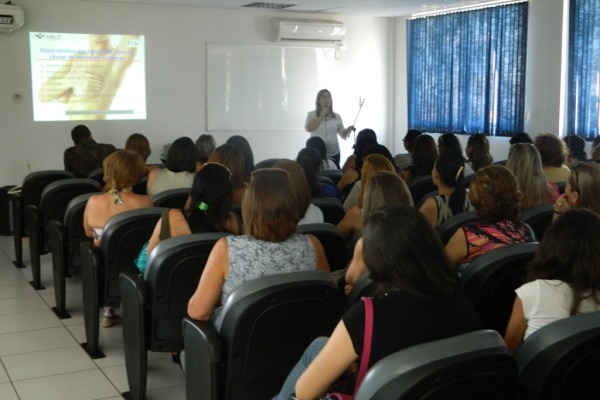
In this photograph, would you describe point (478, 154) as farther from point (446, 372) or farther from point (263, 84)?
point (263, 84)

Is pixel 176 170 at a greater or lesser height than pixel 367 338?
greater

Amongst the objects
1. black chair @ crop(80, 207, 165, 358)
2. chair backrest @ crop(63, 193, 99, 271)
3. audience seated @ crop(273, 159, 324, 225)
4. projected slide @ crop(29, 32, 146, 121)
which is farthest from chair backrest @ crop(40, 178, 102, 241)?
projected slide @ crop(29, 32, 146, 121)

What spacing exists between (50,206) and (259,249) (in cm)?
335

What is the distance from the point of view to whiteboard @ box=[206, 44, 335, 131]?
1069 cm

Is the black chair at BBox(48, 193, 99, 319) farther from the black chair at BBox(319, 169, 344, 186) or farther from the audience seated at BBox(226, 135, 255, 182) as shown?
the black chair at BBox(319, 169, 344, 186)

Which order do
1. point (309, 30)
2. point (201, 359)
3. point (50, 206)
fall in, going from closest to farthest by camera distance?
point (201, 359) < point (50, 206) < point (309, 30)

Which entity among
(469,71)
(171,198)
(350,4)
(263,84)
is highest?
(350,4)

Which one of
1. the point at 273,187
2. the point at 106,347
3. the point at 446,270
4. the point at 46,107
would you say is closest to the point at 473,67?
the point at 46,107

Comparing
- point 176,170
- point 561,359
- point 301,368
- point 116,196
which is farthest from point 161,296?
point 176,170

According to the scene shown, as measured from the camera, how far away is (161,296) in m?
3.28

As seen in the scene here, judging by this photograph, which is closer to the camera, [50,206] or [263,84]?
[50,206]

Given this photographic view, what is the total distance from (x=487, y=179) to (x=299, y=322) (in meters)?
1.25

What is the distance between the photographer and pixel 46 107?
9594 millimetres

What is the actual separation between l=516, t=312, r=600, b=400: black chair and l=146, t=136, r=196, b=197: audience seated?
369cm
